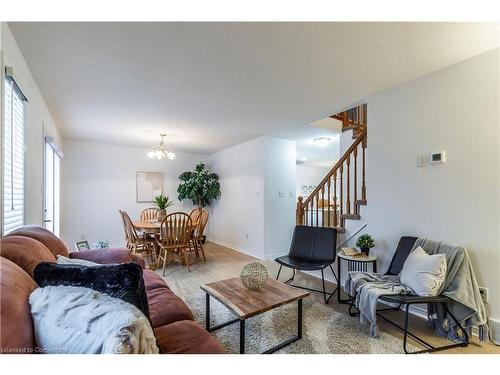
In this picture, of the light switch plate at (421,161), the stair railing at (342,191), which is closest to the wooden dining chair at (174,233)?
the stair railing at (342,191)

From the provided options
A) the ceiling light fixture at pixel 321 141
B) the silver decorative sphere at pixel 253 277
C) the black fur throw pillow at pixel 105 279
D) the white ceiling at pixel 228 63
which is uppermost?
the white ceiling at pixel 228 63

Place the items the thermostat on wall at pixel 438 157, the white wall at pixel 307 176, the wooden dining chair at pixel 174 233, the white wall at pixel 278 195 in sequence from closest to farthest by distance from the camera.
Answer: the thermostat on wall at pixel 438 157, the wooden dining chair at pixel 174 233, the white wall at pixel 278 195, the white wall at pixel 307 176

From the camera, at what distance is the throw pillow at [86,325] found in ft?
2.54

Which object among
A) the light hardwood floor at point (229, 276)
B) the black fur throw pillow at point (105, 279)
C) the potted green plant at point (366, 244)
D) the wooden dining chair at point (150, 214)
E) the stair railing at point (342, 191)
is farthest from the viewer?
the wooden dining chair at point (150, 214)

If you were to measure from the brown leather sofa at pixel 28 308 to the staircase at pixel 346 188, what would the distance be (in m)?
2.28

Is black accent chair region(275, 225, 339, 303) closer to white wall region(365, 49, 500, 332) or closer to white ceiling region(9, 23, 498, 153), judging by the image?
white wall region(365, 49, 500, 332)

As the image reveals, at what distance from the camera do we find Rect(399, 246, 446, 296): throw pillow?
5.68 ft

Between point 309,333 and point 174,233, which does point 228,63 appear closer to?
point 309,333

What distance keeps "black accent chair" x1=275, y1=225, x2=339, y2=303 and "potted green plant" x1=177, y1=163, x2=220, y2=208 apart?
2.90 m

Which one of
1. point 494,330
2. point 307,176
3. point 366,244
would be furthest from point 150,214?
point 307,176

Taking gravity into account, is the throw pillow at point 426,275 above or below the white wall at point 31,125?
below

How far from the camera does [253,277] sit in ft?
5.99

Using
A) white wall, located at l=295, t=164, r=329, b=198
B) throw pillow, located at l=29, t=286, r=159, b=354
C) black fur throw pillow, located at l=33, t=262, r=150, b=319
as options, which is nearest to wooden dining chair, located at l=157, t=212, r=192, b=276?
black fur throw pillow, located at l=33, t=262, r=150, b=319

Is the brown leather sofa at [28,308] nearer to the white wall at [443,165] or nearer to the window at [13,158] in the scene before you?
the window at [13,158]
